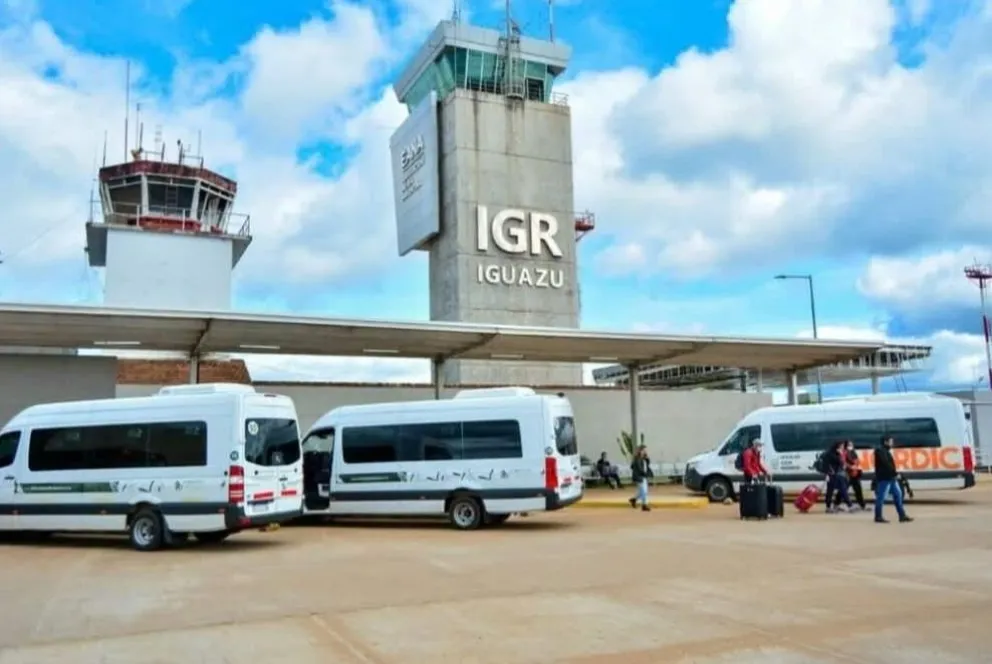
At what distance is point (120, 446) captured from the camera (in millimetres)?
13445

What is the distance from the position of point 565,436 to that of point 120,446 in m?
→ 7.18

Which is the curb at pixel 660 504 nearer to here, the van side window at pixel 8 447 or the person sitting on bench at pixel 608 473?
the person sitting on bench at pixel 608 473

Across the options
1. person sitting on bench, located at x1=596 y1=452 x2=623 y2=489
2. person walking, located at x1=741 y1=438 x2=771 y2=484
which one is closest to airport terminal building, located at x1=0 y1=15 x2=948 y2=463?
person sitting on bench, located at x1=596 y1=452 x2=623 y2=489

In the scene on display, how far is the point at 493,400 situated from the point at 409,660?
31.2 feet

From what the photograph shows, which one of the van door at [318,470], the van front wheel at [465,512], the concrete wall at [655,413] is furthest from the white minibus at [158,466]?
the concrete wall at [655,413]

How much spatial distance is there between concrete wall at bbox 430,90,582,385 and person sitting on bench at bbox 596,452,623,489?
731 inches

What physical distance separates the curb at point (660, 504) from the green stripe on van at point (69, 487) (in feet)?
31.9

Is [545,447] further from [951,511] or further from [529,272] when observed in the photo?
[529,272]

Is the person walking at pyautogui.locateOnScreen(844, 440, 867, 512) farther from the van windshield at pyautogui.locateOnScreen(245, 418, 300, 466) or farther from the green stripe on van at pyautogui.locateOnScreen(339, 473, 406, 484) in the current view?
the van windshield at pyautogui.locateOnScreen(245, 418, 300, 466)

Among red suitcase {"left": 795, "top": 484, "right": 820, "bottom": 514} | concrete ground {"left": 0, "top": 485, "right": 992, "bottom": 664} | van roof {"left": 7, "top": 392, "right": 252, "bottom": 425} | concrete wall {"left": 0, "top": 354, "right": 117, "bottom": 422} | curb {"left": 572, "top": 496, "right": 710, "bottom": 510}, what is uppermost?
concrete wall {"left": 0, "top": 354, "right": 117, "bottom": 422}

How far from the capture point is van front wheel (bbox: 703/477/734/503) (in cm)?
2078

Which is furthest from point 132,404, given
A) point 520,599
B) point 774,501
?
point 774,501

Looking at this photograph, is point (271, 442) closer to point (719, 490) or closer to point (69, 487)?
point (69, 487)

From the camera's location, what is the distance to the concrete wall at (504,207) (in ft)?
155
